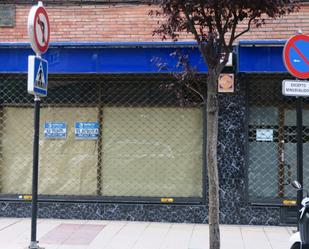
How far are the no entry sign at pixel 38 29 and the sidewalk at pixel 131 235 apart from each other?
10.2 feet

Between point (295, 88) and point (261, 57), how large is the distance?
227cm

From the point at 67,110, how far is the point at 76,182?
58.1 inches

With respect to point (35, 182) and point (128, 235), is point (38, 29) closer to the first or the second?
point (35, 182)

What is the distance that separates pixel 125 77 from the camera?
9.33 meters

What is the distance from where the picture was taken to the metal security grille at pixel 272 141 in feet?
29.8

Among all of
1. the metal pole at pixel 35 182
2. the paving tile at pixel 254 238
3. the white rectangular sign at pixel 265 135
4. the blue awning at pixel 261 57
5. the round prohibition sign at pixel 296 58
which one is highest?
the blue awning at pixel 261 57

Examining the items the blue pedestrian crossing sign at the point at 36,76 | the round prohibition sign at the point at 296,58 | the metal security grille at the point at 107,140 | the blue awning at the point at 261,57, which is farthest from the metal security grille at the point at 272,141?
the blue pedestrian crossing sign at the point at 36,76

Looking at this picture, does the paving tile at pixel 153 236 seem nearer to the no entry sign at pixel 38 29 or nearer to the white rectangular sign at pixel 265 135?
the white rectangular sign at pixel 265 135

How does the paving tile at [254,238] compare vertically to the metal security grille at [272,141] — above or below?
below

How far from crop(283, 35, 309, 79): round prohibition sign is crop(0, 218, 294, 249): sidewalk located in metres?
2.82

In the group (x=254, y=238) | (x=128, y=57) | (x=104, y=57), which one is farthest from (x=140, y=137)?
(x=254, y=238)

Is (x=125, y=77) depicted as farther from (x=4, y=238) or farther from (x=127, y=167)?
(x=4, y=238)

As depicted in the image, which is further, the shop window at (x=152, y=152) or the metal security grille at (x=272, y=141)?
the shop window at (x=152, y=152)

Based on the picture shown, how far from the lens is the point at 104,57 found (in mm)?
8984
